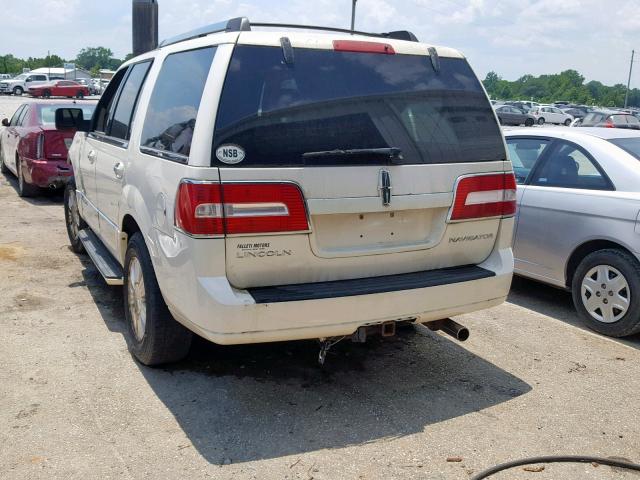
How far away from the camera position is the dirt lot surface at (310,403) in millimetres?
3316

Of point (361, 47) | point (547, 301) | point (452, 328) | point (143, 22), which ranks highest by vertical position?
point (143, 22)

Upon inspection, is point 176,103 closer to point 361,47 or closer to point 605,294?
point 361,47

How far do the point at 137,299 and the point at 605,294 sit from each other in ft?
11.7

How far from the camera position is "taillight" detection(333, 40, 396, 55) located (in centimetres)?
374

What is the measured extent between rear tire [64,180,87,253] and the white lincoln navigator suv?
2.77m

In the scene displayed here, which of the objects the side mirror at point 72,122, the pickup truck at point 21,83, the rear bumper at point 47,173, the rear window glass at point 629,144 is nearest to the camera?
the rear window glass at point 629,144

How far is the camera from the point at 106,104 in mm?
5840

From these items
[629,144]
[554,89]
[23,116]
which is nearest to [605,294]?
[629,144]

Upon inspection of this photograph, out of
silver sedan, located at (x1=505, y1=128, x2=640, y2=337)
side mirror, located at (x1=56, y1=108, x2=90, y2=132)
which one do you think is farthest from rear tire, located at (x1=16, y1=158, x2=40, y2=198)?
silver sedan, located at (x1=505, y1=128, x2=640, y2=337)

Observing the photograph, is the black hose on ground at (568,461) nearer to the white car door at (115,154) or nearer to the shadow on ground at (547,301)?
the shadow on ground at (547,301)

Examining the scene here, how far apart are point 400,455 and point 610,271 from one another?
2.80 metres

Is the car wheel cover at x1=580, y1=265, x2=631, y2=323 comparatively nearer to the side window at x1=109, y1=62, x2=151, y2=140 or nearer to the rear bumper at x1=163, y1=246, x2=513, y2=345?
the rear bumper at x1=163, y1=246, x2=513, y2=345

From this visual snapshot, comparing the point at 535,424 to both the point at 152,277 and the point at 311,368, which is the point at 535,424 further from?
the point at 152,277

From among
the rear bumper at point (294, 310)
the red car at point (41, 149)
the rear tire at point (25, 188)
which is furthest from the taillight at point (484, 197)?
the rear tire at point (25, 188)
